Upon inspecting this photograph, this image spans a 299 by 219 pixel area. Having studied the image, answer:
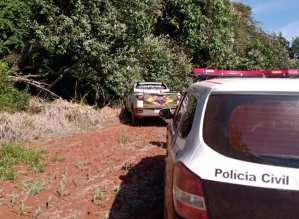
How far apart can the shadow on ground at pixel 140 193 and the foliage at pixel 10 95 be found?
6048 millimetres

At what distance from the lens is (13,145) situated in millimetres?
8531

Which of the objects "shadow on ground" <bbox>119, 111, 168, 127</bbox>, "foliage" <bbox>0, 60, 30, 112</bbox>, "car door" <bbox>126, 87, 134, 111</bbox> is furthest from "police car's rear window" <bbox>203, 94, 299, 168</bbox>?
"car door" <bbox>126, 87, 134, 111</bbox>

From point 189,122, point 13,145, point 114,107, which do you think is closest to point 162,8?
point 114,107

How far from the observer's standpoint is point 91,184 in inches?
243

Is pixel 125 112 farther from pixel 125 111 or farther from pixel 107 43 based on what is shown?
pixel 107 43

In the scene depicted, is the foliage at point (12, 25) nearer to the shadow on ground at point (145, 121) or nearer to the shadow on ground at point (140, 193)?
the shadow on ground at point (145, 121)

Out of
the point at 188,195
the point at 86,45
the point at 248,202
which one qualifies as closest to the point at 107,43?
the point at 86,45

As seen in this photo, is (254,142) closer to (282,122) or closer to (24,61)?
(282,122)

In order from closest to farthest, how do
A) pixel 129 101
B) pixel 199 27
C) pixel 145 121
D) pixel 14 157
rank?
pixel 14 157
pixel 129 101
pixel 145 121
pixel 199 27

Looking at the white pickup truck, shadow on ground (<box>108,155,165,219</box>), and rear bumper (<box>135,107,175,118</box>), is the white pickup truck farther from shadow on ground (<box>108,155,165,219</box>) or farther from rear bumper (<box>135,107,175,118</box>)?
shadow on ground (<box>108,155,165,219</box>)

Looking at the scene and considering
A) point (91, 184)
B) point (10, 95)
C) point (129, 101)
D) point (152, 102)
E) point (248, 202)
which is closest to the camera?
point (248, 202)

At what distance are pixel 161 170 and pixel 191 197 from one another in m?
4.32

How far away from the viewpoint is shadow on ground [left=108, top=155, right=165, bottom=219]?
200 inches

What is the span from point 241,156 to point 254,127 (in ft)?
0.93
